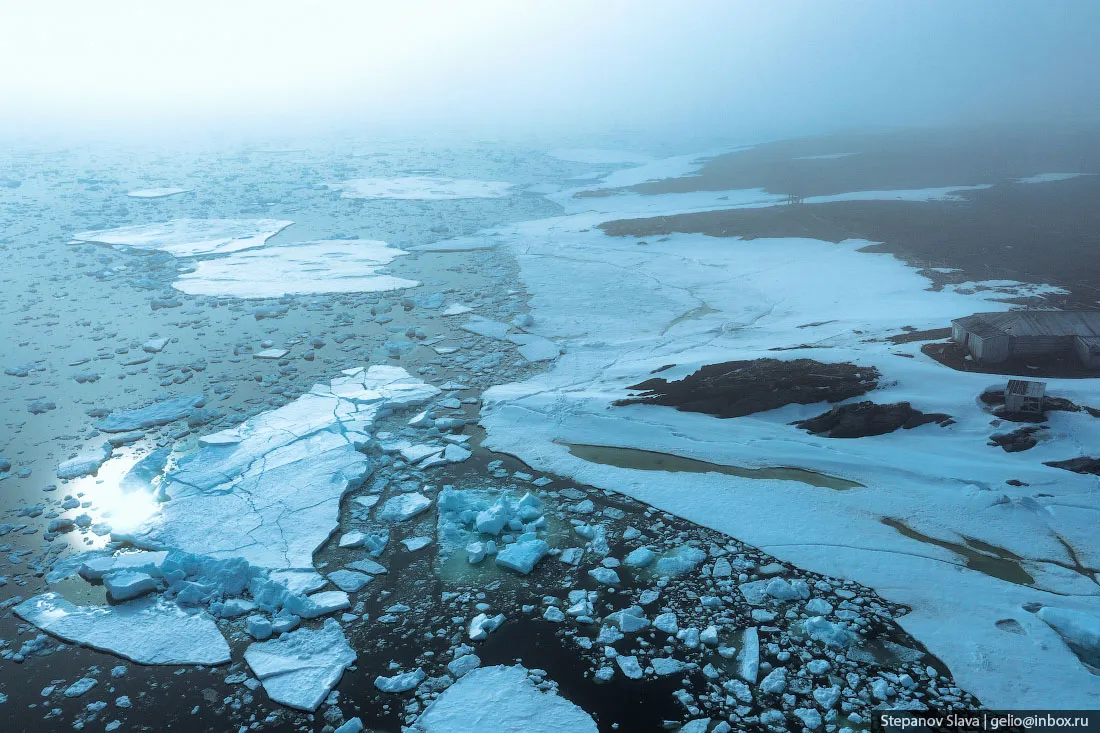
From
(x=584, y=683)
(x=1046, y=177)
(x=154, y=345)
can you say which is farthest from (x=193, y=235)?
(x=1046, y=177)

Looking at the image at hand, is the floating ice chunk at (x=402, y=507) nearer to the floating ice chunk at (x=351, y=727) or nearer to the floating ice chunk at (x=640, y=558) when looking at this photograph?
the floating ice chunk at (x=640, y=558)

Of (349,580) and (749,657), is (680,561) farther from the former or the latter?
(349,580)

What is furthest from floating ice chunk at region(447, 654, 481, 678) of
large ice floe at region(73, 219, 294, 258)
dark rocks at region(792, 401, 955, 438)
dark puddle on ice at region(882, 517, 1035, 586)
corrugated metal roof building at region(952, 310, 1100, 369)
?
large ice floe at region(73, 219, 294, 258)

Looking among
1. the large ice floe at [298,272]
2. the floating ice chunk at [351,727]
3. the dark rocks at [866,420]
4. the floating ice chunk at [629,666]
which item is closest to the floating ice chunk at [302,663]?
the floating ice chunk at [351,727]

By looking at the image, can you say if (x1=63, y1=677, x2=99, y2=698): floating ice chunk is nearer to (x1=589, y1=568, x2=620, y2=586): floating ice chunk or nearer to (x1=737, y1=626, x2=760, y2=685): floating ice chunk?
(x1=589, y1=568, x2=620, y2=586): floating ice chunk

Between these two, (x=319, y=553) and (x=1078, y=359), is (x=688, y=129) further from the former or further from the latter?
(x=319, y=553)

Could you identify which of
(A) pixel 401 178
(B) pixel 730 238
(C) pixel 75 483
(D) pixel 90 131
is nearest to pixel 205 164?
(A) pixel 401 178
